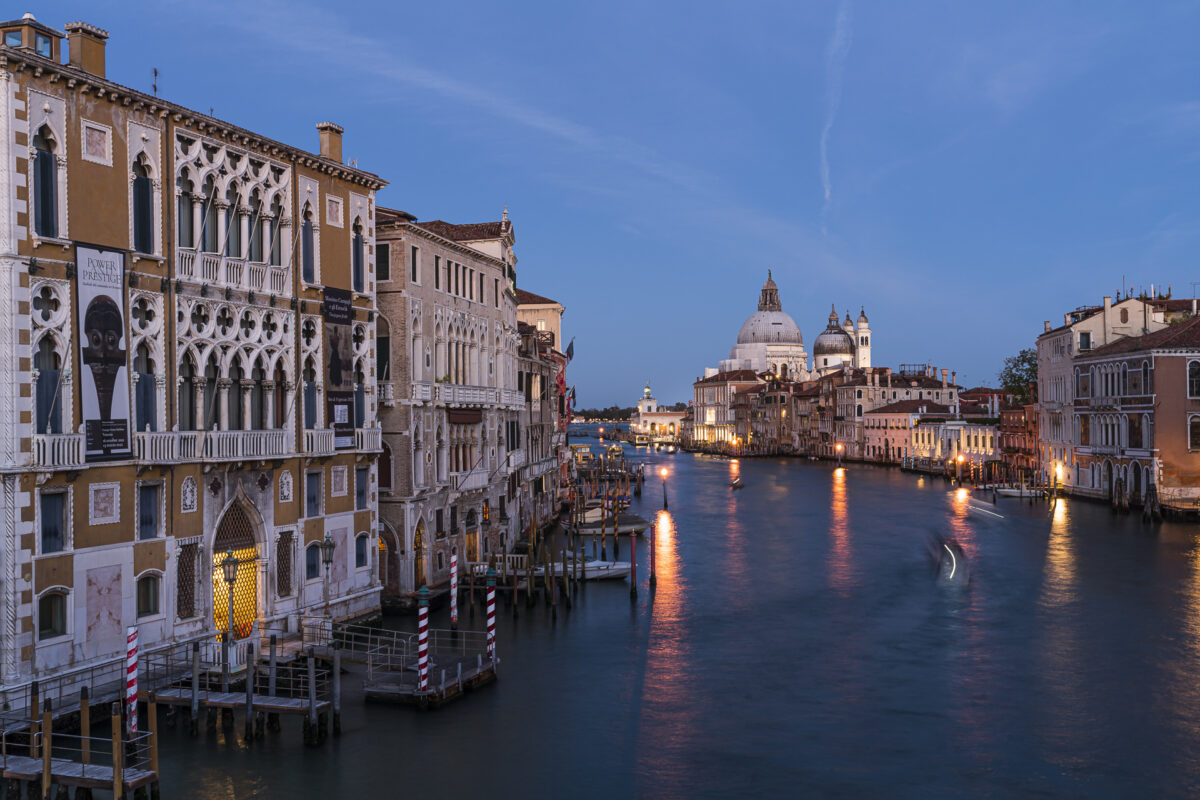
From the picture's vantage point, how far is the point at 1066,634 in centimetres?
2484

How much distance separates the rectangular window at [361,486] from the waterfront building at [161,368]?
110mm

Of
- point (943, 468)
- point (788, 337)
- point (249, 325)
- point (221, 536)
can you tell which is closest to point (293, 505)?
point (221, 536)

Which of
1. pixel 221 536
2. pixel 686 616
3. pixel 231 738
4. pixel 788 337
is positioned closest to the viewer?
pixel 231 738

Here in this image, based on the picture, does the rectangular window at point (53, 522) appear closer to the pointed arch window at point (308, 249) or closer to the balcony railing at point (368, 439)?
the pointed arch window at point (308, 249)

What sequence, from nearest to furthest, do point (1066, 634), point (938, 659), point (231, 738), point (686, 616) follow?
point (231, 738) < point (938, 659) < point (1066, 634) < point (686, 616)

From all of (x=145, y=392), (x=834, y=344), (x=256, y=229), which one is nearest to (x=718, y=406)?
(x=834, y=344)

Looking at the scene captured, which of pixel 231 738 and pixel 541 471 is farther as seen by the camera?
pixel 541 471

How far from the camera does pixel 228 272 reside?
1895cm

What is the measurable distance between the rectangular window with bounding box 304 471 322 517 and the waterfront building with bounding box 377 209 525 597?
12.5 ft

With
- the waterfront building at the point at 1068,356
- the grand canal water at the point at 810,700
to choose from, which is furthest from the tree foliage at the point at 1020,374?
the grand canal water at the point at 810,700

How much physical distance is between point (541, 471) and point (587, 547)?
12.1 ft

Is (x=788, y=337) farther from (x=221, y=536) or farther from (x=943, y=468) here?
(x=221, y=536)

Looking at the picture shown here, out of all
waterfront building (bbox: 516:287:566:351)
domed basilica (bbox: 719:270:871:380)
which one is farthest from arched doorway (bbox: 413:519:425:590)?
domed basilica (bbox: 719:270:871:380)

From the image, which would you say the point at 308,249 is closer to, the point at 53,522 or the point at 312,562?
the point at 312,562
